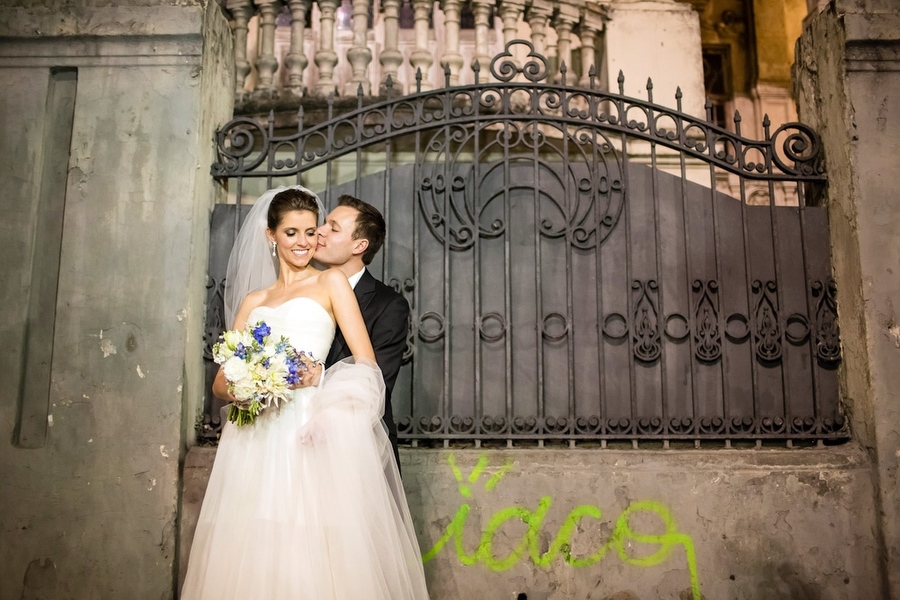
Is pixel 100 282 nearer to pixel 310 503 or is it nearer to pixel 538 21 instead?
pixel 310 503

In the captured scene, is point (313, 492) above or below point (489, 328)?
below

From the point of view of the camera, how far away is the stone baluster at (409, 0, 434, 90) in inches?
233

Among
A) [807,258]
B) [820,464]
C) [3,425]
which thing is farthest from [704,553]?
[3,425]

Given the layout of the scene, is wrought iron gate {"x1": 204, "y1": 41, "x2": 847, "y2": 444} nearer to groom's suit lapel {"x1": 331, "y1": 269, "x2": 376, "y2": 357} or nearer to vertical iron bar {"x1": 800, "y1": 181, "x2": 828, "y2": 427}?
vertical iron bar {"x1": 800, "y1": 181, "x2": 828, "y2": 427}

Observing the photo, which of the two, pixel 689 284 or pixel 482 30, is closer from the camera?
pixel 689 284

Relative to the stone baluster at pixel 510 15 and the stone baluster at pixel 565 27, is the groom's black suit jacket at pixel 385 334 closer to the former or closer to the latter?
the stone baluster at pixel 510 15

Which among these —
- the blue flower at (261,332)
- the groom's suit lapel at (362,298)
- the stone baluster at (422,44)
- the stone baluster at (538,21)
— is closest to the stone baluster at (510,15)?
the stone baluster at (538,21)

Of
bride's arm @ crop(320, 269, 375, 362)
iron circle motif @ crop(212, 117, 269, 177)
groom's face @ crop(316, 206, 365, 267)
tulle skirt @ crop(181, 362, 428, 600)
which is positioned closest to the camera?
tulle skirt @ crop(181, 362, 428, 600)

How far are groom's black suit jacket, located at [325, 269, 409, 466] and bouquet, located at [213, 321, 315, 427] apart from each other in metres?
0.47

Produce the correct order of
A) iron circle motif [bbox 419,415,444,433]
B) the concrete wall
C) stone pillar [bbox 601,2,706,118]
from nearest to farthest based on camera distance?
the concrete wall → iron circle motif [bbox 419,415,444,433] → stone pillar [bbox 601,2,706,118]

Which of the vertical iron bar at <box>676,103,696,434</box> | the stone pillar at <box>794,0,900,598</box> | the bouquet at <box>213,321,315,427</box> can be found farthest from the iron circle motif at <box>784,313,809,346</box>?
the bouquet at <box>213,321,315,427</box>

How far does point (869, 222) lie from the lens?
4.23 m

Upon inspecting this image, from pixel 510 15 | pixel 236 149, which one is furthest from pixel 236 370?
pixel 510 15

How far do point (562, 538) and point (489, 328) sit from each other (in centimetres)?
135
